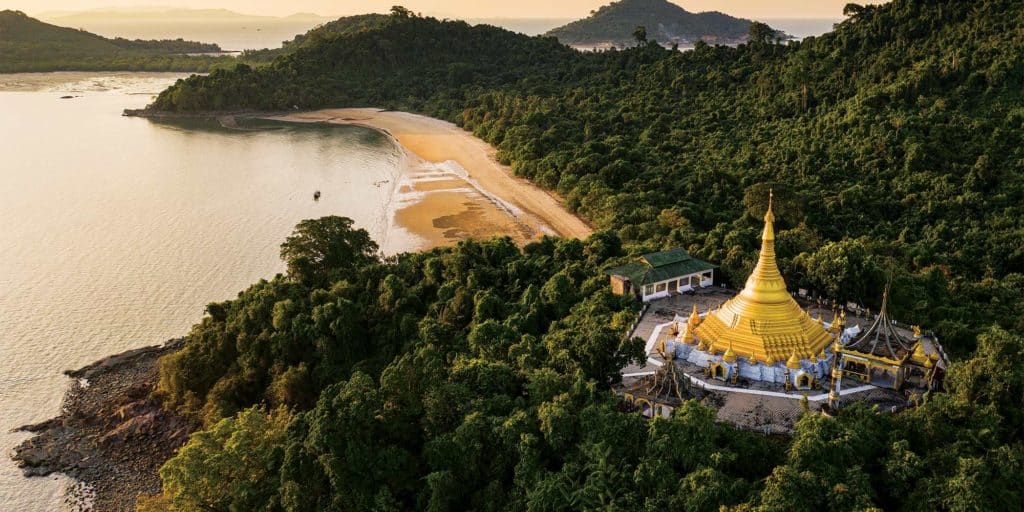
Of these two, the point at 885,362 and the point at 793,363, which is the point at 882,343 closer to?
A: the point at 885,362

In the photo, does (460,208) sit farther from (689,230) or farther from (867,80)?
(867,80)

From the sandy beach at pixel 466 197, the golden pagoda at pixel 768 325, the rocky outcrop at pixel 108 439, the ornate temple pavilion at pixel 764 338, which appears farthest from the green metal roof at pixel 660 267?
the sandy beach at pixel 466 197

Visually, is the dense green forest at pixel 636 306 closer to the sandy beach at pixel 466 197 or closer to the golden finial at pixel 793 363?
the sandy beach at pixel 466 197

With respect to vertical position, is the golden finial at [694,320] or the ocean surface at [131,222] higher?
the golden finial at [694,320]

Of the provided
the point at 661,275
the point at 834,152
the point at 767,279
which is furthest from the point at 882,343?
the point at 834,152

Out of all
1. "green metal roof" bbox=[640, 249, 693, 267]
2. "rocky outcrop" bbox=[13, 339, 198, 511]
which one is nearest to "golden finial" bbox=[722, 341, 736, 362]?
"green metal roof" bbox=[640, 249, 693, 267]

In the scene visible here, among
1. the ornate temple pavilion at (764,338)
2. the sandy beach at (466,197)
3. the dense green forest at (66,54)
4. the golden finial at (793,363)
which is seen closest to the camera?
the golden finial at (793,363)

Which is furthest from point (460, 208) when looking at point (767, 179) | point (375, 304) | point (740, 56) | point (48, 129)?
point (48, 129)

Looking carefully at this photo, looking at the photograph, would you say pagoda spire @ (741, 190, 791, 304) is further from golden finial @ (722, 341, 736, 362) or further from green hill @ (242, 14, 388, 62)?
green hill @ (242, 14, 388, 62)
